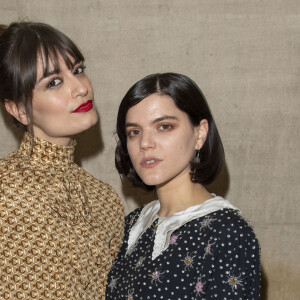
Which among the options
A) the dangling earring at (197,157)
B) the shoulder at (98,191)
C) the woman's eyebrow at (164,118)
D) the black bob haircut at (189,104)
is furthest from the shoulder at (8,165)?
the dangling earring at (197,157)

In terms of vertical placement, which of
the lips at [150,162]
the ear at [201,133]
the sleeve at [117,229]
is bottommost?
the sleeve at [117,229]

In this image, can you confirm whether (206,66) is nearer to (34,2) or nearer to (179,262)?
(34,2)

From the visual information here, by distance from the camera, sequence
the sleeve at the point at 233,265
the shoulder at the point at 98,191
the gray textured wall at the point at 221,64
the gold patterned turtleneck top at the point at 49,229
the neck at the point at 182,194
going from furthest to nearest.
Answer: the gray textured wall at the point at 221,64 → the shoulder at the point at 98,191 → the neck at the point at 182,194 → the gold patterned turtleneck top at the point at 49,229 → the sleeve at the point at 233,265

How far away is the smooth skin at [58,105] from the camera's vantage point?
1906 millimetres

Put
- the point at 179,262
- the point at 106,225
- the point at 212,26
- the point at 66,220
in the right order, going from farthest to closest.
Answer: the point at 212,26, the point at 106,225, the point at 66,220, the point at 179,262

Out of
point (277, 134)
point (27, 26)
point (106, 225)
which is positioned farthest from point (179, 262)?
point (277, 134)

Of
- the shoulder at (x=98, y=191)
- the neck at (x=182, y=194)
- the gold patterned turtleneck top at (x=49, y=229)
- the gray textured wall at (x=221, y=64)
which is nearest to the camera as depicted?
the gold patterned turtleneck top at (x=49, y=229)

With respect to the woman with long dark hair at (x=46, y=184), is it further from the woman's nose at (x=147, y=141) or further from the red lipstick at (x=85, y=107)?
the woman's nose at (x=147, y=141)

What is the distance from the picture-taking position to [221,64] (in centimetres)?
269

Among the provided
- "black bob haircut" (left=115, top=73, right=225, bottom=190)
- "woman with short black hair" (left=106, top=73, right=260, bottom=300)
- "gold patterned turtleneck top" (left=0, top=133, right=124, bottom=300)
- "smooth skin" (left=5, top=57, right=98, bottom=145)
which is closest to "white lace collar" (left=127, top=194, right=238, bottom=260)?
"woman with short black hair" (left=106, top=73, right=260, bottom=300)

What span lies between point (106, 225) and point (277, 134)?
1131 millimetres

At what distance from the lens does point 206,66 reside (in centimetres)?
269

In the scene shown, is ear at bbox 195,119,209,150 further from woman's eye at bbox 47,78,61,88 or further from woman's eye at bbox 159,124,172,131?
woman's eye at bbox 47,78,61,88

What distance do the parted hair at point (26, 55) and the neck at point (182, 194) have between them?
0.57m
